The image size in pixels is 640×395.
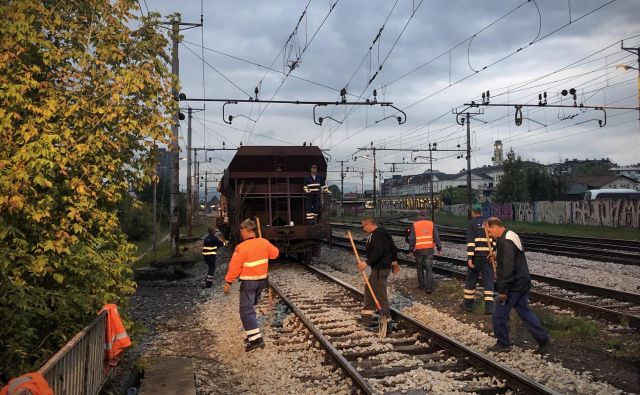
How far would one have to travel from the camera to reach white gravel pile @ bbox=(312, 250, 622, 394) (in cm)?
558

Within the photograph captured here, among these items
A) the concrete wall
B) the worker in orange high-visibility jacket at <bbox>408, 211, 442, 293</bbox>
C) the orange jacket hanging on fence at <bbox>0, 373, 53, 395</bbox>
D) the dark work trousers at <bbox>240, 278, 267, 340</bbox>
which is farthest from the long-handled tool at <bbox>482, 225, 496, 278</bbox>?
the concrete wall

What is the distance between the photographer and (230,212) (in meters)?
18.1

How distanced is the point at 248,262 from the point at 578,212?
128ft

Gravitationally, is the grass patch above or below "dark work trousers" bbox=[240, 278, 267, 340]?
below

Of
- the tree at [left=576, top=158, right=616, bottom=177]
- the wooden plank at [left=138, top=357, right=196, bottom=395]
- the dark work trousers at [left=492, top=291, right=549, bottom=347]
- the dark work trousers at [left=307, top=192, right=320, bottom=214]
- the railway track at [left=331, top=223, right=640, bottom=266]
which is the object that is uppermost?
the tree at [left=576, top=158, right=616, bottom=177]

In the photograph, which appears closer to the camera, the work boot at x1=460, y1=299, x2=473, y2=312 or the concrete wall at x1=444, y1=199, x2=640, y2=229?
the work boot at x1=460, y1=299, x2=473, y2=312

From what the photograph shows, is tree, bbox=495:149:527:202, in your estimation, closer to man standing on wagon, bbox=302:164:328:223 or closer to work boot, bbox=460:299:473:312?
man standing on wagon, bbox=302:164:328:223

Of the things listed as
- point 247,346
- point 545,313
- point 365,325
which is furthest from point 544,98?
point 247,346

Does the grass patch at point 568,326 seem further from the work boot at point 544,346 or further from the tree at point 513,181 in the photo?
the tree at point 513,181

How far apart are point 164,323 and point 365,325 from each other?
3705 millimetres

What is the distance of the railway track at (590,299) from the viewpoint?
8820 millimetres

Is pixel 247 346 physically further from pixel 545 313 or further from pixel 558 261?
pixel 558 261

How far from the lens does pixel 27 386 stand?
3.22 metres

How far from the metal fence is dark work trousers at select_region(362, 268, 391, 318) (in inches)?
156
